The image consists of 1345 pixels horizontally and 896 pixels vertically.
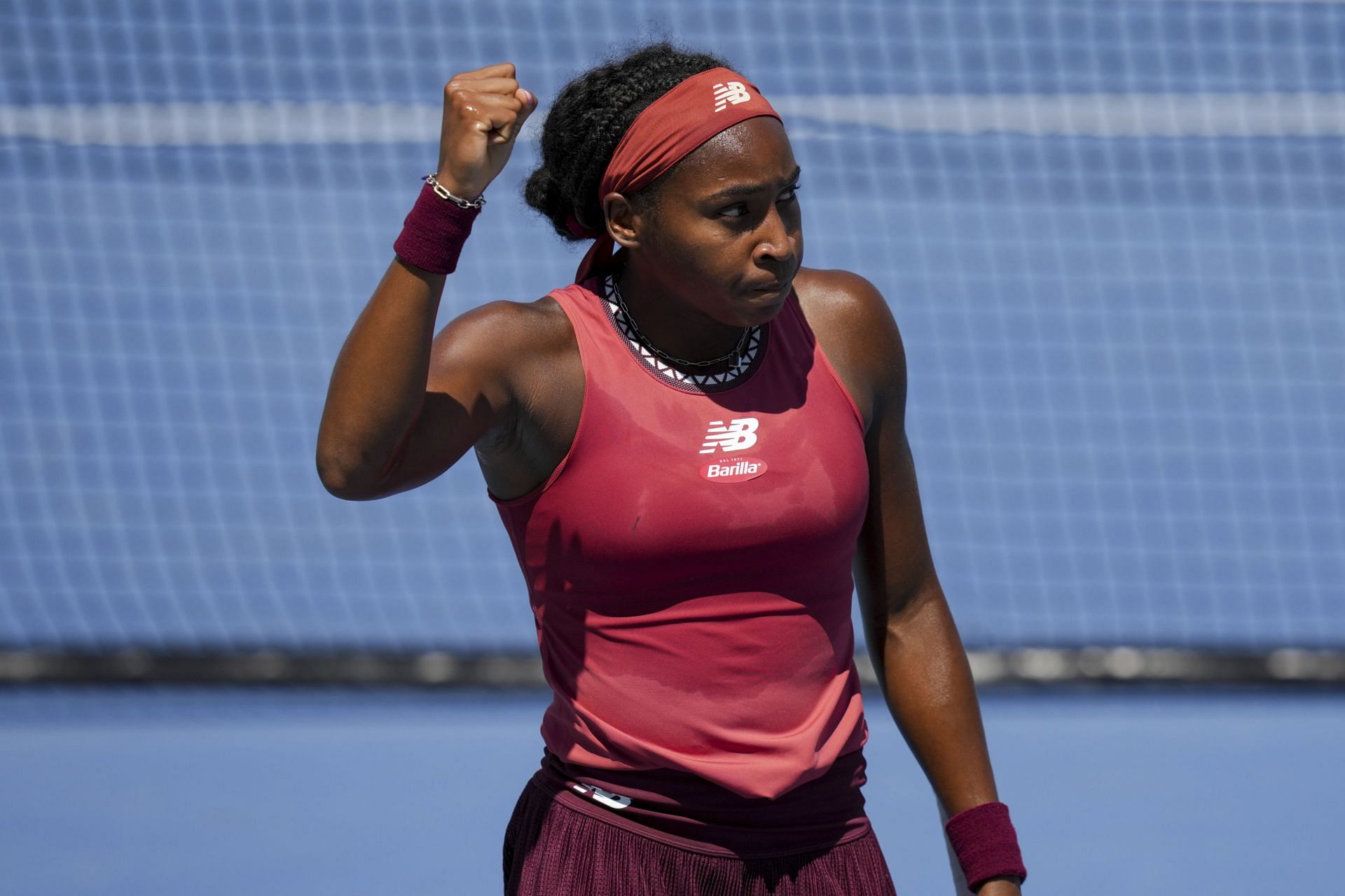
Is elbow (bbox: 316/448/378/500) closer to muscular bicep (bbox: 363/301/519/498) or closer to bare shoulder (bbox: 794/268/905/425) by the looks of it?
muscular bicep (bbox: 363/301/519/498)

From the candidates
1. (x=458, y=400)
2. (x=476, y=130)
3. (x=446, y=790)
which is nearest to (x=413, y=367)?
(x=458, y=400)

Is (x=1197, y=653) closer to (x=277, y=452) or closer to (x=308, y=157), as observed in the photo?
(x=277, y=452)

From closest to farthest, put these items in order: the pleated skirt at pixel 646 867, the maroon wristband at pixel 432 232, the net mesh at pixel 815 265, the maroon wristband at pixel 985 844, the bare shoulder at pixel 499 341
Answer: the maroon wristband at pixel 432 232, the bare shoulder at pixel 499 341, the pleated skirt at pixel 646 867, the maroon wristband at pixel 985 844, the net mesh at pixel 815 265

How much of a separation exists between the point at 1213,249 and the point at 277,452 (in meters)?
4.30

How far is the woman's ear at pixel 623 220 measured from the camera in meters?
2.06

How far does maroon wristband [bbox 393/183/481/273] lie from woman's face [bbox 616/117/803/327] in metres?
0.29

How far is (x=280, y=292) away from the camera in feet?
24.5

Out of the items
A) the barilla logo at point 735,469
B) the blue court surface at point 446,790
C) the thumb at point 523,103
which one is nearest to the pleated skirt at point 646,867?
the barilla logo at point 735,469

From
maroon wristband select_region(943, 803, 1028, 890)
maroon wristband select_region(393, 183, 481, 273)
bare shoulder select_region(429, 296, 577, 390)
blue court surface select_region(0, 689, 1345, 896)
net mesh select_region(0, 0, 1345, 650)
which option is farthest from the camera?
net mesh select_region(0, 0, 1345, 650)

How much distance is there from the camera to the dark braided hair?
208cm

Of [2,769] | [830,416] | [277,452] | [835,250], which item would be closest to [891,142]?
[835,250]

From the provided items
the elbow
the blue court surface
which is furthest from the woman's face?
the blue court surface

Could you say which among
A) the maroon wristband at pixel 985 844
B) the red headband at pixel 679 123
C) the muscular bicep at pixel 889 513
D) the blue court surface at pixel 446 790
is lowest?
the blue court surface at pixel 446 790

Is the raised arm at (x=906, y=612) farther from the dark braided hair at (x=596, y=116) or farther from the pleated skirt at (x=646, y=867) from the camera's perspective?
the dark braided hair at (x=596, y=116)
